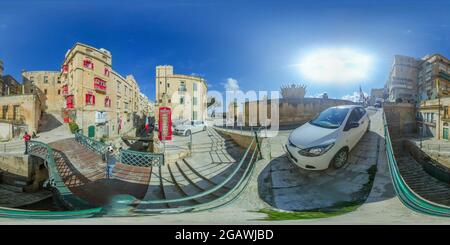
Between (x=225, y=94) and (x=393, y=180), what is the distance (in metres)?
1.82

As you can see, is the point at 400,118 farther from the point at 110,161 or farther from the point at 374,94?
the point at 110,161

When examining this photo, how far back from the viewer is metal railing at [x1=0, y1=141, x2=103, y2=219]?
192 centimetres

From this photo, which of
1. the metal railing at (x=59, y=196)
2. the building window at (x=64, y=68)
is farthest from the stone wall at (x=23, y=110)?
the building window at (x=64, y=68)

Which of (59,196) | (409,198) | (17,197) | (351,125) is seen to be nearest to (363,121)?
(351,125)

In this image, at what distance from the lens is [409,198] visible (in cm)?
180

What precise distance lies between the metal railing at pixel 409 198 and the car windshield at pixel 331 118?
0.66 metres

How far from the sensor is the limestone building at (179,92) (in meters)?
1.75

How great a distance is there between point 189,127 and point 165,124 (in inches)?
9.3

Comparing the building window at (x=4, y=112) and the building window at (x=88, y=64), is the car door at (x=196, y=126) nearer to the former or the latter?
the building window at (x=88, y=64)

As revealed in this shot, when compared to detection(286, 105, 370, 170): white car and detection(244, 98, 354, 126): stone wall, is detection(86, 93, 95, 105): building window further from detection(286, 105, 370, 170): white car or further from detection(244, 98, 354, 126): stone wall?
detection(286, 105, 370, 170): white car

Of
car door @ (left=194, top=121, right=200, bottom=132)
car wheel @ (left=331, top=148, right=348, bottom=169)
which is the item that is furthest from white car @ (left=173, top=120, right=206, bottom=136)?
car wheel @ (left=331, top=148, right=348, bottom=169)

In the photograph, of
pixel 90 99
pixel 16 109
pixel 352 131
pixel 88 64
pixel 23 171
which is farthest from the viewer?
pixel 23 171
